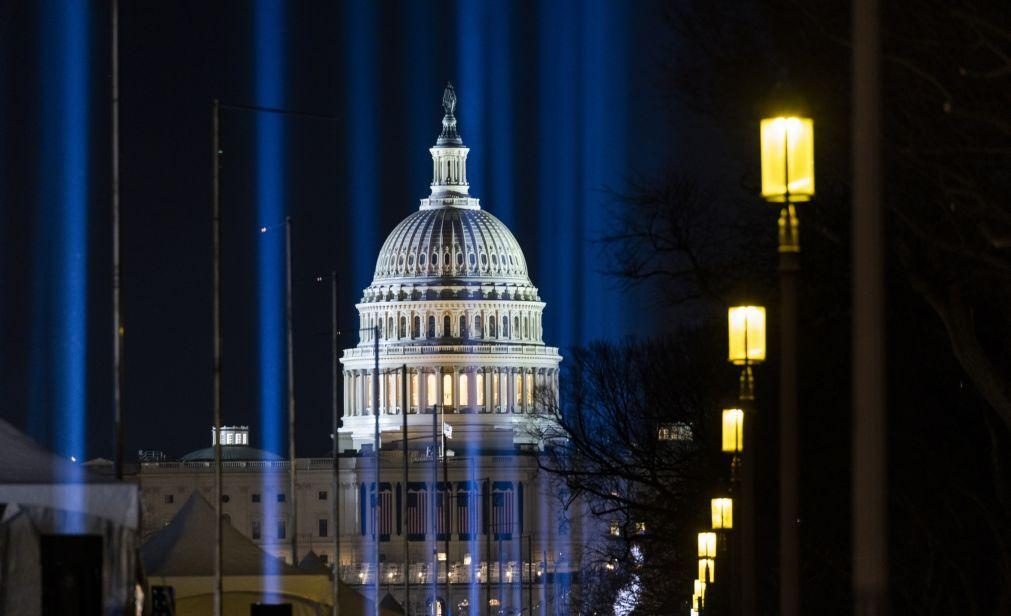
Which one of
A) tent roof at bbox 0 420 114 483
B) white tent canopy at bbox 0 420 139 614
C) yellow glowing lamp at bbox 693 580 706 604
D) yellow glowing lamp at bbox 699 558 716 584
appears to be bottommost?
yellow glowing lamp at bbox 693 580 706 604

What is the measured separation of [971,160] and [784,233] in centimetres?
708

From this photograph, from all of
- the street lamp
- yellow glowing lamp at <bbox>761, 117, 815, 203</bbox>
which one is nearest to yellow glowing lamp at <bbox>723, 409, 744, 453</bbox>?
the street lamp

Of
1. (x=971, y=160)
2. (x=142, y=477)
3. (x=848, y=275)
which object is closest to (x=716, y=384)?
(x=848, y=275)

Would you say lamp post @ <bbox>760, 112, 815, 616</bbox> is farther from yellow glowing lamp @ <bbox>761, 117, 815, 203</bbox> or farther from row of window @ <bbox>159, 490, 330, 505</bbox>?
row of window @ <bbox>159, 490, 330, 505</bbox>

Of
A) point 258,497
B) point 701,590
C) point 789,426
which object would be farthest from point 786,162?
point 258,497

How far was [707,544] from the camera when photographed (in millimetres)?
45719

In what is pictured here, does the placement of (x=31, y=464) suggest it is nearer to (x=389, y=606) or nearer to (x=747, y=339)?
(x=747, y=339)

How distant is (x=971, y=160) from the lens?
25.8 metres

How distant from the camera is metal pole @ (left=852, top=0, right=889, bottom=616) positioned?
1394 cm

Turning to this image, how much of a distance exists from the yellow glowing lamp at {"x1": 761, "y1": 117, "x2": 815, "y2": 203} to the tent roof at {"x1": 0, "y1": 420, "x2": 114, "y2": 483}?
544cm

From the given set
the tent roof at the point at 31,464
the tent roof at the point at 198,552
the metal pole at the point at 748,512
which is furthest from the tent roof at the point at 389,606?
the tent roof at the point at 31,464

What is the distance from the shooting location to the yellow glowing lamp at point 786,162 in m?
18.2

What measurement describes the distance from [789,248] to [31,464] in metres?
6.10

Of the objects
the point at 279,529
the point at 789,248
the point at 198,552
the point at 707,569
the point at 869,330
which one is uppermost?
the point at 789,248
